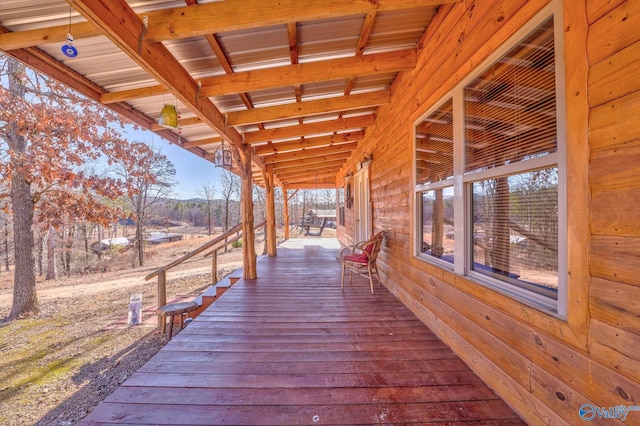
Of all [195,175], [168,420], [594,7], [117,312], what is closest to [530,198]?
[594,7]

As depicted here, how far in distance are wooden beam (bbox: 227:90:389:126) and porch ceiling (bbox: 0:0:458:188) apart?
0.04 feet

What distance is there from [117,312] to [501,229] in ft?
26.6

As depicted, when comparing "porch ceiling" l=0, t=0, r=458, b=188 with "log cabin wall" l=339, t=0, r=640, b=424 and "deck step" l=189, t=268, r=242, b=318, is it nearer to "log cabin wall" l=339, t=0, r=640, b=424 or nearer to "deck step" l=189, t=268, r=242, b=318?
"log cabin wall" l=339, t=0, r=640, b=424

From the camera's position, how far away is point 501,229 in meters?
1.66

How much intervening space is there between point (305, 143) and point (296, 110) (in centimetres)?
198

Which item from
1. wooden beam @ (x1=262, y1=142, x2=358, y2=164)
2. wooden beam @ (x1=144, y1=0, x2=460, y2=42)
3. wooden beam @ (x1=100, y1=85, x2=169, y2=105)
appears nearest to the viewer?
wooden beam @ (x1=144, y1=0, x2=460, y2=42)

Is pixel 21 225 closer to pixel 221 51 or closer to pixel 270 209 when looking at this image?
pixel 270 209

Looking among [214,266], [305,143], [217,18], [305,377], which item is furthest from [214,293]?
[217,18]

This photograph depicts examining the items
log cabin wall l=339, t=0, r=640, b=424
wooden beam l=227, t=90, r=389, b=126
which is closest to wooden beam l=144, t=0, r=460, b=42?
log cabin wall l=339, t=0, r=640, b=424

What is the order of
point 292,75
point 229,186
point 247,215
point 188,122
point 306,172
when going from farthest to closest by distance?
point 229,186, point 306,172, point 247,215, point 188,122, point 292,75

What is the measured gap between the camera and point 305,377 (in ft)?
5.82

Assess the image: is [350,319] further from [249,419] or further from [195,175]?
[195,175]

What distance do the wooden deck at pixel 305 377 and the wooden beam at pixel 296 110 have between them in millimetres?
2371

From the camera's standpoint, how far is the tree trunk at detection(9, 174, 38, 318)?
Result: 6.59 meters
